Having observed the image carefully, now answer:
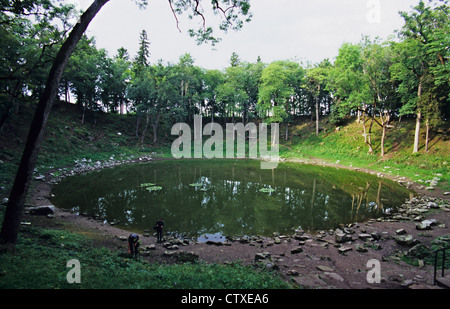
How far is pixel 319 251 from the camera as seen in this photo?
26.8 ft

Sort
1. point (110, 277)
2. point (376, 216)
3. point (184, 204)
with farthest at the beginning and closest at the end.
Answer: point (184, 204) < point (376, 216) < point (110, 277)

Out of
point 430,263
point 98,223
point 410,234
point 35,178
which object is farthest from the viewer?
point 35,178

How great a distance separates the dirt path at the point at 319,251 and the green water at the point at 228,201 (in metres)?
1.03

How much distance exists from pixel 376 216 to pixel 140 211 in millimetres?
13770

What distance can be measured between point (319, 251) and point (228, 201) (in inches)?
286

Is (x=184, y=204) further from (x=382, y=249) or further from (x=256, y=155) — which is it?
(x=256, y=155)

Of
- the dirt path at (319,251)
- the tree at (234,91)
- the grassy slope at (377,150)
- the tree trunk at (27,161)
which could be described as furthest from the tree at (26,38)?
the tree at (234,91)

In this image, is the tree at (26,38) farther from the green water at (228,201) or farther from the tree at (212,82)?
the tree at (212,82)

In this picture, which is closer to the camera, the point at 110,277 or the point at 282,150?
the point at 110,277

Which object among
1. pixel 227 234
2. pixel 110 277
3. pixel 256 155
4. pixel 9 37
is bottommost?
pixel 227 234

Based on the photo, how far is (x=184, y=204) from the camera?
44.5 ft

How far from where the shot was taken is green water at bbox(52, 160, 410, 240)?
35.7 feet

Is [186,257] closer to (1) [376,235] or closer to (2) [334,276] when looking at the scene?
(2) [334,276]
